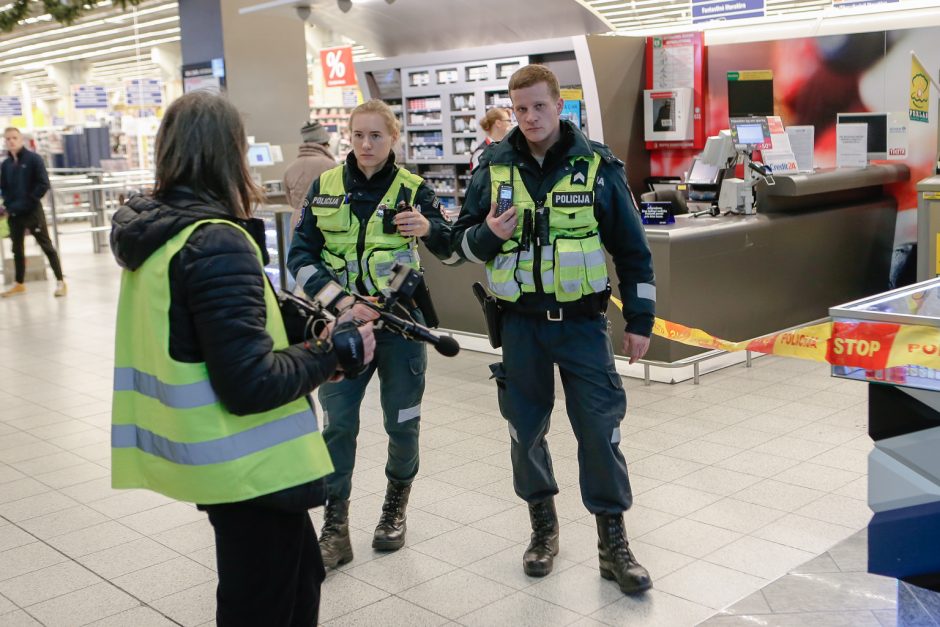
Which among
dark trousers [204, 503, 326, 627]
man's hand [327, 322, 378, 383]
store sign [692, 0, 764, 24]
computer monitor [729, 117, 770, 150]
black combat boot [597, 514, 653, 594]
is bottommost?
black combat boot [597, 514, 653, 594]

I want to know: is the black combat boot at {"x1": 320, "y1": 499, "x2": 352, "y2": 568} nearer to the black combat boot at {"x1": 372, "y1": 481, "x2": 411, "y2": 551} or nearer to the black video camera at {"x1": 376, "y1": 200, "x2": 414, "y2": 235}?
the black combat boot at {"x1": 372, "y1": 481, "x2": 411, "y2": 551}

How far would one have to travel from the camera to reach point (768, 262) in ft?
21.4

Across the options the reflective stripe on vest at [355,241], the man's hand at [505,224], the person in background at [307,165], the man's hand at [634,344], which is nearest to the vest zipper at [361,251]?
the reflective stripe on vest at [355,241]

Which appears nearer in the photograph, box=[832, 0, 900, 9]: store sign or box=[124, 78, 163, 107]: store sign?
box=[832, 0, 900, 9]: store sign

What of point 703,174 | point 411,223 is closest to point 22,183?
point 703,174

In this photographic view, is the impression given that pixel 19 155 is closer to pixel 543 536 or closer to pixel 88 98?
pixel 543 536

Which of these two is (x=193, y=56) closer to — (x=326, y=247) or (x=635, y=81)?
(x=635, y=81)

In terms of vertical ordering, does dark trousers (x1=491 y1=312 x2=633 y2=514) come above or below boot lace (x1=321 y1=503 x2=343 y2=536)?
above

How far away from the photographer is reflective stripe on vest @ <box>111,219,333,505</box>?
198 cm

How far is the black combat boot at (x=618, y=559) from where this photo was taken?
310 centimetres

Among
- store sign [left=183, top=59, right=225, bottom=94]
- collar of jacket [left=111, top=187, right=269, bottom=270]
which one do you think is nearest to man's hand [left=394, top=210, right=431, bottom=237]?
collar of jacket [left=111, top=187, right=269, bottom=270]

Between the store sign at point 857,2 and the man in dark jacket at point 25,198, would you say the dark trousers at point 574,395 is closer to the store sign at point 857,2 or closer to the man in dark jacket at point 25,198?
the store sign at point 857,2

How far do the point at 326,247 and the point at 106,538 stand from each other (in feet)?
4.84

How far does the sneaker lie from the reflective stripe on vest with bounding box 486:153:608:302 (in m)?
8.57
